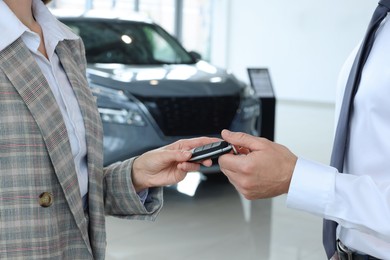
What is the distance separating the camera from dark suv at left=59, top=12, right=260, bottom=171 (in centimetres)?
412

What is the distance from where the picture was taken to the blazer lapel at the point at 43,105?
108 centimetres

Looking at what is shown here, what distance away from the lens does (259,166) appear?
1133 mm

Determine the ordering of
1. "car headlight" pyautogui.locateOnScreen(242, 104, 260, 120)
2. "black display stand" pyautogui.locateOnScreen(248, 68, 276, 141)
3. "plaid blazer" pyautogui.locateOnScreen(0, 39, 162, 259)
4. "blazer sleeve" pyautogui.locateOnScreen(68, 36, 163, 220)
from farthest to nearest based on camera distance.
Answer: "black display stand" pyautogui.locateOnScreen(248, 68, 276, 141) < "car headlight" pyautogui.locateOnScreen(242, 104, 260, 120) < "blazer sleeve" pyautogui.locateOnScreen(68, 36, 163, 220) < "plaid blazer" pyautogui.locateOnScreen(0, 39, 162, 259)

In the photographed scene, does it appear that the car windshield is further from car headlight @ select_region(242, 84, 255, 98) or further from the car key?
the car key

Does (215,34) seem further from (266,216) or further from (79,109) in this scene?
(79,109)

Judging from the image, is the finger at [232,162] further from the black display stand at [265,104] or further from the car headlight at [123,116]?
the black display stand at [265,104]

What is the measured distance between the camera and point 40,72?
113cm

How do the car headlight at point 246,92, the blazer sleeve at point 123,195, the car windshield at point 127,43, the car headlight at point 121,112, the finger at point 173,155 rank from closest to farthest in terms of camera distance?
the finger at point 173,155 → the blazer sleeve at point 123,195 → the car headlight at point 121,112 → the car headlight at point 246,92 → the car windshield at point 127,43

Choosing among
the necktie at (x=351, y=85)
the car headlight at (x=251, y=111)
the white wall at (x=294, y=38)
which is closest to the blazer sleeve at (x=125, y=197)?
the necktie at (x=351, y=85)

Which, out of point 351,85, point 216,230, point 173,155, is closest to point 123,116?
point 216,230

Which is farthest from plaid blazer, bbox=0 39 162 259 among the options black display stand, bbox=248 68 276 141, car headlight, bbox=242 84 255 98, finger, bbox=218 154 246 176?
black display stand, bbox=248 68 276 141

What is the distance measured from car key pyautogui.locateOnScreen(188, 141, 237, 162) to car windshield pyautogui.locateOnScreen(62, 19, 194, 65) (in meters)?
3.53

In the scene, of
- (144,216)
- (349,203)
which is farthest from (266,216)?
(349,203)

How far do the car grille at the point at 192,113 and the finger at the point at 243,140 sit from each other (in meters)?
2.97
